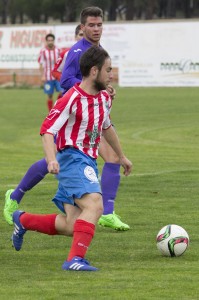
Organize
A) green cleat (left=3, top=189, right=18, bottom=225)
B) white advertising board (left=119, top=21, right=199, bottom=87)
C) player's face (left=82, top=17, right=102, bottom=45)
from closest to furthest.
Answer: player's face (left=82, top=17, right=102, bottom=45), green cleat (left=3, top=189, right=18, bottom=225), white advertising board (left=119, top=21, right=199, bottom=87)

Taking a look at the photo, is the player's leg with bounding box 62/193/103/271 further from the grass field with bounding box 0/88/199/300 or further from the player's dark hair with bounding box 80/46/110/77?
the player's dark hair with bounding box 80/46/110/77

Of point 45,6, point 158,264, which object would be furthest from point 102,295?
point 45,6

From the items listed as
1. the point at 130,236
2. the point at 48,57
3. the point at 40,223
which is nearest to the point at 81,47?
the point at 130,236

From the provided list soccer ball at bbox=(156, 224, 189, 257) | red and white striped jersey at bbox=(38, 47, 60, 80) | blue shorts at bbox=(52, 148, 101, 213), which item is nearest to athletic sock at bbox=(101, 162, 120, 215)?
soccer ball at bbox=(156, 224, 189, 257)

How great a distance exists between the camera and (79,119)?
7.15 m

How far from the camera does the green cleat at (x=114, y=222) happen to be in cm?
882

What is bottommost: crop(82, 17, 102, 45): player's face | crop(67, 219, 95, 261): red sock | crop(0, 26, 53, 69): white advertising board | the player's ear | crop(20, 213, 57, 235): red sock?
crop(0, 26, 53, 69): white advertising board

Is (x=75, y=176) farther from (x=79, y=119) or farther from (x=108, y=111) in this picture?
(x=108, y=111)

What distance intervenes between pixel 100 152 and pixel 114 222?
702 millimetres

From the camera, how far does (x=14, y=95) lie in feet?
121

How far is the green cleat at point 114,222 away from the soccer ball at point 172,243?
52.2 inches

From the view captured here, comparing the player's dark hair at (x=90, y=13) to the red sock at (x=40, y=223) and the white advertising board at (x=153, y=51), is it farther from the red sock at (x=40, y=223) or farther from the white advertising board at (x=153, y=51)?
the white advertising board at (x=153, y=51)

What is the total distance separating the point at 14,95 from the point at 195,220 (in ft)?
92.2

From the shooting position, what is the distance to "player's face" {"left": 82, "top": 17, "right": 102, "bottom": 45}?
8703 mm
